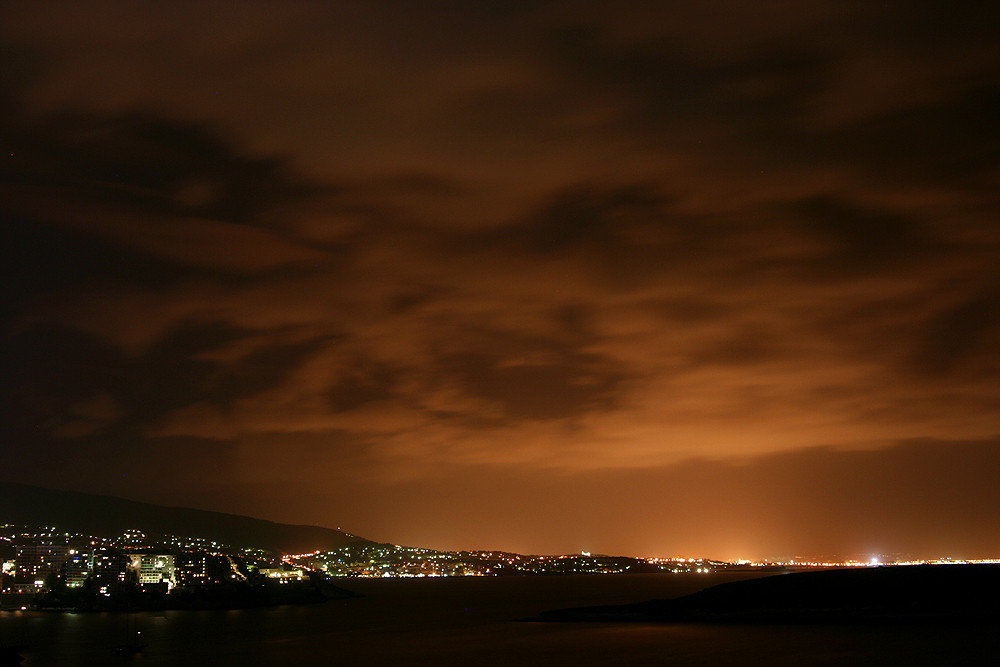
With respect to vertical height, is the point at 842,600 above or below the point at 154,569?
above

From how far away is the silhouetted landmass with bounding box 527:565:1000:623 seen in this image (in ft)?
226

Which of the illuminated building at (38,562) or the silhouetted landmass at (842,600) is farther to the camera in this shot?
the illuminated building at (38,562)

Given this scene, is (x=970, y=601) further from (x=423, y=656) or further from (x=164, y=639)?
(x=164, y=639)

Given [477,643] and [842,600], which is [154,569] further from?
[842,600]

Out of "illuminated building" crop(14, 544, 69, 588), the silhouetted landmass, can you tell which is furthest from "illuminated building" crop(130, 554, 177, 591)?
the silhouetted landmass

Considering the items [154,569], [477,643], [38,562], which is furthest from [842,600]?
[38,562]

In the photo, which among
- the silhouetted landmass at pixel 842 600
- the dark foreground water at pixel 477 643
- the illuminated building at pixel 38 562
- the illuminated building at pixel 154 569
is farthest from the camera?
the illuminated building at pixel 38 562

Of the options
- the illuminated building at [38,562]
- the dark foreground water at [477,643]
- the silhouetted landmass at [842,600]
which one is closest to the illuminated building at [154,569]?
the illuminated building at [38,562]

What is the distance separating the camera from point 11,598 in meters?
112

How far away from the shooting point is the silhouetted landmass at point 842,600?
69000mm

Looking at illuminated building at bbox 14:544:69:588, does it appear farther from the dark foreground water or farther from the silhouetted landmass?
the silhouetted landmass

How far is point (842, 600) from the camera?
245 ft

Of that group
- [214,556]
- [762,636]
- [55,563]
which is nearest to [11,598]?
[55,563]

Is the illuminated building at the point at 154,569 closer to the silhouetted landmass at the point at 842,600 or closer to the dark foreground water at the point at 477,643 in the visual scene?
the dark foreground water at the point at 477,643
